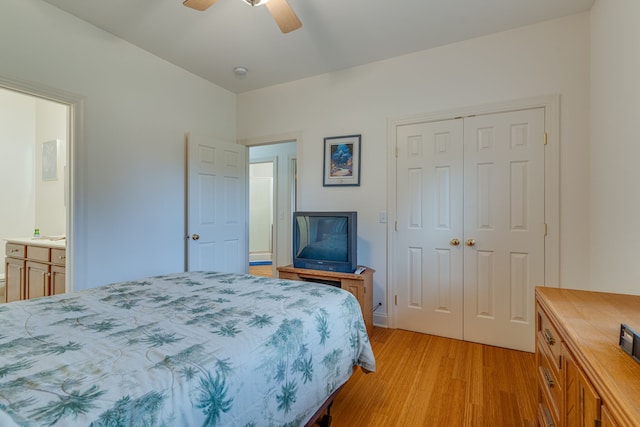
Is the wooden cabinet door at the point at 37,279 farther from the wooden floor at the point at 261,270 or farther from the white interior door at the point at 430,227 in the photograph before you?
the white interior door at the point at 430,227

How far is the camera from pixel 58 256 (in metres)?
2.67

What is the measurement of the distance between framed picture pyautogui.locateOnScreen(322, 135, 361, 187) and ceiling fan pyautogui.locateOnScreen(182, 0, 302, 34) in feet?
4.44

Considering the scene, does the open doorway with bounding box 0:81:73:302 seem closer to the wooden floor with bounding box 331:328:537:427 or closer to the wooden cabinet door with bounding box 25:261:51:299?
the wooden cabinet door with bounding box 25:261:51:299

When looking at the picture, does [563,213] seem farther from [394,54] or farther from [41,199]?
[41,199]

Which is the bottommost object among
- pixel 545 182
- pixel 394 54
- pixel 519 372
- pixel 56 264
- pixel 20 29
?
pixel 519 372

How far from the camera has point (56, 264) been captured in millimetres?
2686

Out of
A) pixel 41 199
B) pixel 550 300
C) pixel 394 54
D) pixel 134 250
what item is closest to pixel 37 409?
pixel 550 300

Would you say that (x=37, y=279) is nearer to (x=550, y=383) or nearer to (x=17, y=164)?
(x=17, y=164)

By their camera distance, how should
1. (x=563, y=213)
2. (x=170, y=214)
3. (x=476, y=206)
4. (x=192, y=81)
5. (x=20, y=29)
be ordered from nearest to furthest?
1. (x=20, y=29)
2. (x=563, y=213)
3. (x=476, y=206)
4. (x=170, y=214)
5. (x=192, y=81)

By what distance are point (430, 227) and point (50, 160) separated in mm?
4538

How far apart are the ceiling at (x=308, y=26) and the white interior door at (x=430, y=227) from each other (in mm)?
788

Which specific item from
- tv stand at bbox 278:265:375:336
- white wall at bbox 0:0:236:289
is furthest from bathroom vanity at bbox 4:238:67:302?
tv stand at bbox 278:265:375:336

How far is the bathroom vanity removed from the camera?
8.77 feet

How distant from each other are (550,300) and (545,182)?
4.94 feet
